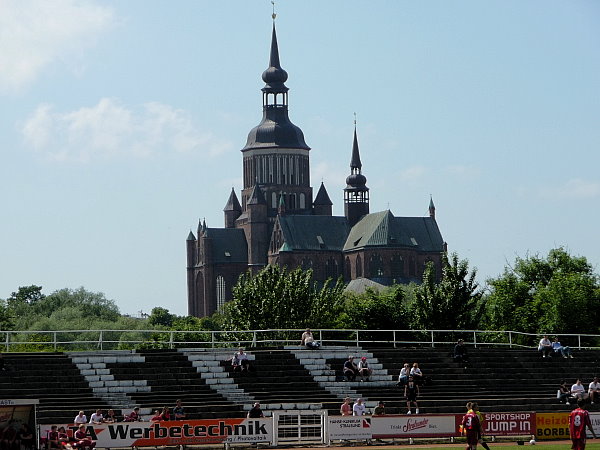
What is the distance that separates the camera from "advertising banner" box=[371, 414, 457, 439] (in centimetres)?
4397

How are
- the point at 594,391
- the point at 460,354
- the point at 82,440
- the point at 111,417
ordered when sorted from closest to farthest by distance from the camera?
the point at 82,440
the point at 111,417
the point at 594,391
the point at 460,354

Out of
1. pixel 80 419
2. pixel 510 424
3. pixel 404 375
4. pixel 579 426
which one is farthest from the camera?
pixel 404 375

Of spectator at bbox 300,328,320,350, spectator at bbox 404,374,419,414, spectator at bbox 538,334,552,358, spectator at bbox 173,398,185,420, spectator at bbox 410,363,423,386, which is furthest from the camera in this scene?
spectator at bbox 538,334,552,358

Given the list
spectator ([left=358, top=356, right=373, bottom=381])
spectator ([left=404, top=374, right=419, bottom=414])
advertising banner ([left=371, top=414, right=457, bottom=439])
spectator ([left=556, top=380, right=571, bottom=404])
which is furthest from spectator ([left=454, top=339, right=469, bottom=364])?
advertising banner ([left=371, top=414, right=457, bottom=439])

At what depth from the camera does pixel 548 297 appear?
87.1 meters

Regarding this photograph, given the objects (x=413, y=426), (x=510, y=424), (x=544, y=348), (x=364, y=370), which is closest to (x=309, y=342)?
(x=364, y=370)

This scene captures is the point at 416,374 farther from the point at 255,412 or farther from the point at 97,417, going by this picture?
the point at 97,417

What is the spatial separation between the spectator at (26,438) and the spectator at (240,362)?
58.5 feet

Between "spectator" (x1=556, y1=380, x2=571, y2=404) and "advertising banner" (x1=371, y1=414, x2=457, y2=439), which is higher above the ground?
"spectator" (x1=556, y1=380, x2=571, y2=404)

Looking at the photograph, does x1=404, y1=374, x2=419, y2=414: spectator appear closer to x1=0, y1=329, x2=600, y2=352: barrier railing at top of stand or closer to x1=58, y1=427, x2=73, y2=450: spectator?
x1=58, y1=427, x2=73, y2=450: spectator

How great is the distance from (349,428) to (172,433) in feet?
18.7

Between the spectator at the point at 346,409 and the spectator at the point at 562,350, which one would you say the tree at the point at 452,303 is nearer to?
the spectator at the point at 562,350

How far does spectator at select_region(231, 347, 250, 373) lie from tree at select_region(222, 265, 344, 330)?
4742cm

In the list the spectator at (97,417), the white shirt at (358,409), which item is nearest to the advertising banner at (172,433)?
the spectator at (97,417)
